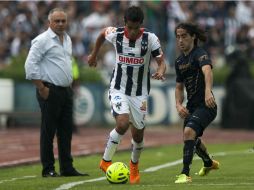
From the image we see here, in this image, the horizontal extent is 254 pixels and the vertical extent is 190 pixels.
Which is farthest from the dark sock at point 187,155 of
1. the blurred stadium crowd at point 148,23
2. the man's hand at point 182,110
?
the blurred stadium crowd at point 148,23

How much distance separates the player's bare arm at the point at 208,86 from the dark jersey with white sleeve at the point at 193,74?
0.20 m

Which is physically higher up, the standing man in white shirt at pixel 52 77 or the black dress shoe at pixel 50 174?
the standing man in white shirt at pixel 52 77

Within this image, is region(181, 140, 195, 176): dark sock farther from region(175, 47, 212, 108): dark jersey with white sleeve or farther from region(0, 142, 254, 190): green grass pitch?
region(175, 47, 212, 108): dark jersey with white sleeve

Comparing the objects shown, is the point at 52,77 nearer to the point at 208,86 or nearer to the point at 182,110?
the point at 182,110

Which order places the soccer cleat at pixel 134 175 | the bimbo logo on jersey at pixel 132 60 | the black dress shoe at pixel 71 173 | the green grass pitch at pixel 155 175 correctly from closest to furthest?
the green grass pitch at pixel 155 175
the soccer cleat at pixel 134 175
the bimbo logo on jersey at pixel 132 60
the black dress shoe at pixel 71 173

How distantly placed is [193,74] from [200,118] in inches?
24.5

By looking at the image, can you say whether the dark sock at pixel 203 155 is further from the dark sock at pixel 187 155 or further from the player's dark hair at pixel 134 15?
the player's dark hair at pixel 134 15

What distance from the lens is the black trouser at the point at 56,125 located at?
43.2 feet

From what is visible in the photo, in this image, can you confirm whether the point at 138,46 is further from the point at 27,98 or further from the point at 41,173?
the point at 27,98

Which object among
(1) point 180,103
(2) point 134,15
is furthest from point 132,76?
(2) point 134,15

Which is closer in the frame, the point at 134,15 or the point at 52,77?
the point at 134,15

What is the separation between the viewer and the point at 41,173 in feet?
45.2

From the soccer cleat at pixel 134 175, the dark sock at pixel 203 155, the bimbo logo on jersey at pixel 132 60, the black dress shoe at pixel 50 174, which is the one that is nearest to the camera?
the soccer cleat at pixel 134 175

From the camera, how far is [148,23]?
2689 cm
